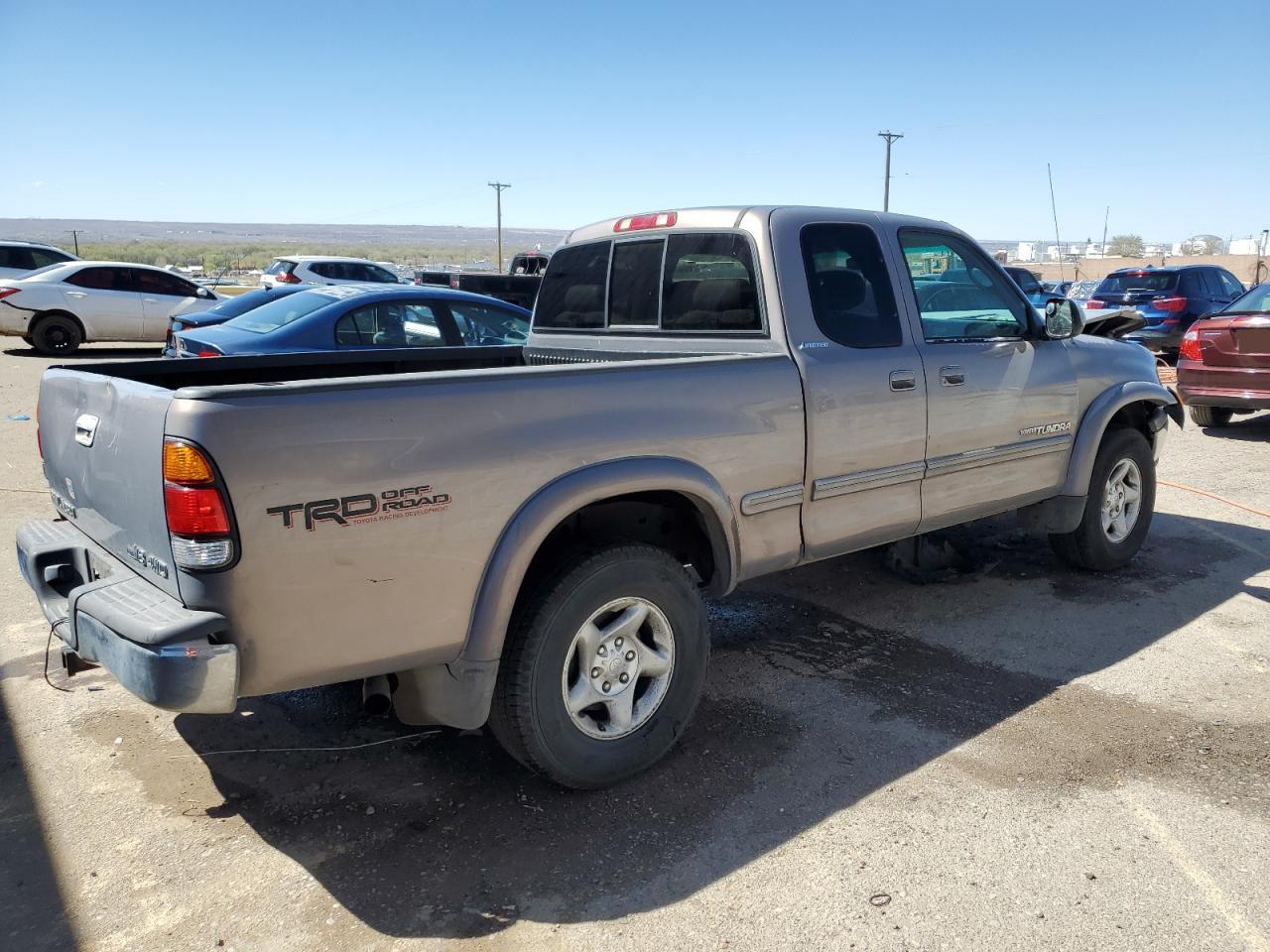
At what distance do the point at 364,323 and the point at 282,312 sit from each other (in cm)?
98

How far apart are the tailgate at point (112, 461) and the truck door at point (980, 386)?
10.3 ft

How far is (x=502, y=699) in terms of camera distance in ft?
10.4

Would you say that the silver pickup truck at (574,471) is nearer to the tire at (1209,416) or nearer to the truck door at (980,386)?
the truck door at (980,386)

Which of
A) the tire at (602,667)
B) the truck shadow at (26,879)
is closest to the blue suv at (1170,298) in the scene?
the tire at (602,667)

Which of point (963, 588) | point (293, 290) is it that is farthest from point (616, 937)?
point (293, 290)

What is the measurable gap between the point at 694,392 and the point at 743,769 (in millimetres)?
1387

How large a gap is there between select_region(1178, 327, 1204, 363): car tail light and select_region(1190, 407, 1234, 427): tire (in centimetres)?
76

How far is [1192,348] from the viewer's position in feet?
33.6

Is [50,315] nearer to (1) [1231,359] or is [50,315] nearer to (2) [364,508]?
(2) [364,508]

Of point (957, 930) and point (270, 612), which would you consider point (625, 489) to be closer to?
point (270, 612)

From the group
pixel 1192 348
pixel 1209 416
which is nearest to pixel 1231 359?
pixel 1192 348

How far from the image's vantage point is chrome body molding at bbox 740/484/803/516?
3.66 meters

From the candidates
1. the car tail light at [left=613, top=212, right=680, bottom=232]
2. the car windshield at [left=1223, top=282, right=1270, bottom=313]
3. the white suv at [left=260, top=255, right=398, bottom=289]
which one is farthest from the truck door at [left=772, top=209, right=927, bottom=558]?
the white suv at [left=260, top=255, right=398, bottom=289]

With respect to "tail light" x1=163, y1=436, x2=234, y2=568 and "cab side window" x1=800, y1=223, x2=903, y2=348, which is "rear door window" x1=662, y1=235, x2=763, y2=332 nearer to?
"cab side window" x1=800, y1=223, x2=903, y2=348
